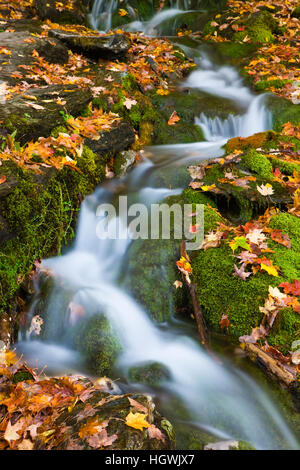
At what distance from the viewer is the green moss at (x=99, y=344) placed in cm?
297

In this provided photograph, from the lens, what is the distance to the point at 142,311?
3443 mm

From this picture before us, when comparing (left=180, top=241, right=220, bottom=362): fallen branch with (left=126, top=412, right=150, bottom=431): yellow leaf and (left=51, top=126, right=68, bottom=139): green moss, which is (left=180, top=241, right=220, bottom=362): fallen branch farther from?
(left=51, top=126, right=68, bottom=139): green moss

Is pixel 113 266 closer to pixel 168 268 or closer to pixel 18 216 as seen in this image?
pixel 168 268

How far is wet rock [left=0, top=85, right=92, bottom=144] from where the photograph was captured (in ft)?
12.8

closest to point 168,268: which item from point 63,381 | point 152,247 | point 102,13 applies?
point 152,247

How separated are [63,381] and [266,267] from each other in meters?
2.18

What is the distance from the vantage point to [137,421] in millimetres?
1934

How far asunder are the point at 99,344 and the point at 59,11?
38.9 feet

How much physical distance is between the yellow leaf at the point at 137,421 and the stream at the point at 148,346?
0.59m

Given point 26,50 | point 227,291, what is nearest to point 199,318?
point 227,291

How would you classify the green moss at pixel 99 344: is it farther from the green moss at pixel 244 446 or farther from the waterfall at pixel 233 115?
the waterfall at pixel 233 115

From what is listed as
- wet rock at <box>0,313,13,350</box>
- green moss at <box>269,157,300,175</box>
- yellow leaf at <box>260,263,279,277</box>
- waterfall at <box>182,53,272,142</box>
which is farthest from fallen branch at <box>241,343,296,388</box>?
waterfall at <box>182,53,272,142</box>

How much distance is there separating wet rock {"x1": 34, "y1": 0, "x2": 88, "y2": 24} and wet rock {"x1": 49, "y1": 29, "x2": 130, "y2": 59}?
3.42 metres

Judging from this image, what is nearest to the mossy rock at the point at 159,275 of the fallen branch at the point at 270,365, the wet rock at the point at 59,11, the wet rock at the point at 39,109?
the fallen branch at the point at 270,365
